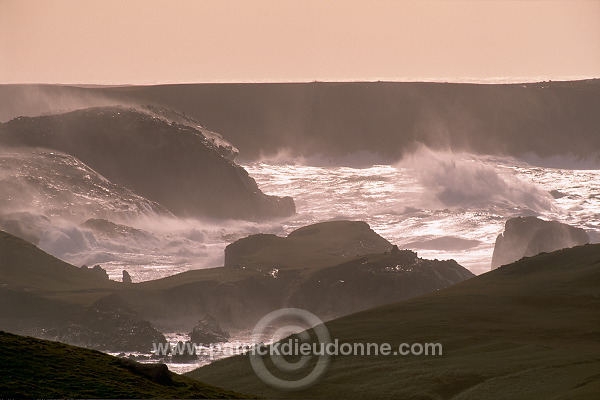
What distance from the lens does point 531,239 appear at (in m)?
155

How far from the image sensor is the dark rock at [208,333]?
108525 mm

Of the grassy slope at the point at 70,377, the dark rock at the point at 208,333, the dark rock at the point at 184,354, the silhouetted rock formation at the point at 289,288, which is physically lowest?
the grassy slope at the point at 70,377

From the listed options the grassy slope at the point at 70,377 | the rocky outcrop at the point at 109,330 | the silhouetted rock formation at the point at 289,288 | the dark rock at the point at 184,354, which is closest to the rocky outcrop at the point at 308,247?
the silhouetted rock formation at the point at 289,288

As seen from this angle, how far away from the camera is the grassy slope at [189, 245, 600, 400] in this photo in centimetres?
6800

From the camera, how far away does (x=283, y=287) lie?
130750mm

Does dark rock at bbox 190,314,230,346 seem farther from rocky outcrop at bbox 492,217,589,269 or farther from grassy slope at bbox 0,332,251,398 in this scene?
rocky outcrop at bbox 492,217,589,269

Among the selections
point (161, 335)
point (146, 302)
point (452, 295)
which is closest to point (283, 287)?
point (146, 302)

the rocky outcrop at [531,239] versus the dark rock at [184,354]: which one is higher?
the rocky outcrop at [531,239]

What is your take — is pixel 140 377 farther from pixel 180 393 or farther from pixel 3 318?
pixel 3 318

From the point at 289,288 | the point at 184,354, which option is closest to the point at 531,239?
the point at 289,288

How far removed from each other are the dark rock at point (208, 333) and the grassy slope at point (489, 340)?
16.6 m

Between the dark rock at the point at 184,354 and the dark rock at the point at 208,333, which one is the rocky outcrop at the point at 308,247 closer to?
the dark rock at the point at 208,333

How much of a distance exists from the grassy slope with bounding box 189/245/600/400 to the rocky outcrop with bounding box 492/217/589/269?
41.7m

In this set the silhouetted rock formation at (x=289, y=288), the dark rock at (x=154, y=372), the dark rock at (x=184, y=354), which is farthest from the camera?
the silhouetted rock formation at (x=289, y=288)
